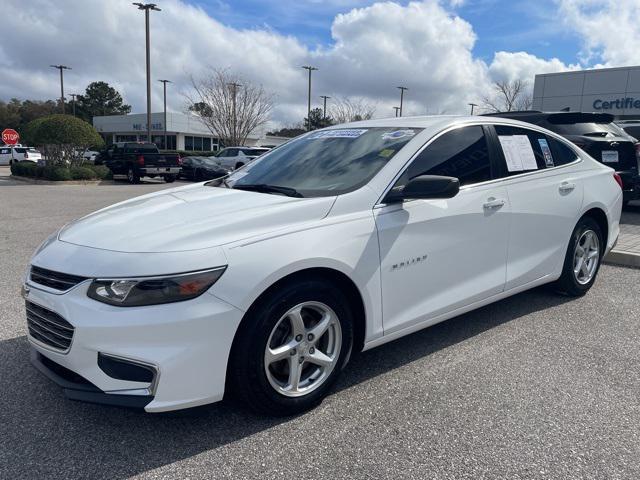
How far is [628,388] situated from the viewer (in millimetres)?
3221

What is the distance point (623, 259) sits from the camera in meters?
6.23

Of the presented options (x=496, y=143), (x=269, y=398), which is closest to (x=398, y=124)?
(x=496, y=143)

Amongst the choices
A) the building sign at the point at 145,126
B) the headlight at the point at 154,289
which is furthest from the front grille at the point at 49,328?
the building sign at the point at 145,126

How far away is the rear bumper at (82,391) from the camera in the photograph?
95.3 inches

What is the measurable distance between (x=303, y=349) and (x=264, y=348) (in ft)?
0.98

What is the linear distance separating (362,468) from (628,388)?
6.21 feet

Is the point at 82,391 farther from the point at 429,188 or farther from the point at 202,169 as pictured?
the point at 202,169

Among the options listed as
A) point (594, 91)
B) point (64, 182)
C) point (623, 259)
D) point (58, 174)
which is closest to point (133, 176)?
point (64, 182)

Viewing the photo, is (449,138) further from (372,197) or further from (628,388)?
(628,388)

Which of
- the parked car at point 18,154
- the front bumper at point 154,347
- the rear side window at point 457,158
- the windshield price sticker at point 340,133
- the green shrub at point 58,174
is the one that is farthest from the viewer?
the parked car at point 18,154

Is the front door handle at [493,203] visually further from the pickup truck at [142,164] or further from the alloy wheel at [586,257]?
the pickup truck at [142,164]

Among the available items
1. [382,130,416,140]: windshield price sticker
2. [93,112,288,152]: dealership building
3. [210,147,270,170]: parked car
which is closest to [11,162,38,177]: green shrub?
[210,147,270,170]: parked car

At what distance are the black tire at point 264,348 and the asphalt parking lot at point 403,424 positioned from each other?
0.12 metres

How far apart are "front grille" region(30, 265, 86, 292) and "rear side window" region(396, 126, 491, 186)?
193 cm
